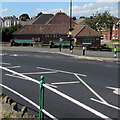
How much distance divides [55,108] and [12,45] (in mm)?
40141

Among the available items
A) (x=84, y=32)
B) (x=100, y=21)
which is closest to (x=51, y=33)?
(x=84, y=32)

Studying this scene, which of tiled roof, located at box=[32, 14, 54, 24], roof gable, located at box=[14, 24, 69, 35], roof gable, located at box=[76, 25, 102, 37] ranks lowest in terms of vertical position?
roof gable, located at box=[76, 25, 102, 37]

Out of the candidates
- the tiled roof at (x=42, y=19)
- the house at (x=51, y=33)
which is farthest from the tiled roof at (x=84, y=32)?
the tiled roof at (x=42, y=19)

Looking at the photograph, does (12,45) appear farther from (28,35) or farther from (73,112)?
(73,112)

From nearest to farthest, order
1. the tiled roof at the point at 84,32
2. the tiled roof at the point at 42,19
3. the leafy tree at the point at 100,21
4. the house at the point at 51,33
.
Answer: the tiled roof at the point at 84,32 < the house at the point at 51,33 < the tiled roof at the point at 42,19 < the leafy tree at the point at 100,21

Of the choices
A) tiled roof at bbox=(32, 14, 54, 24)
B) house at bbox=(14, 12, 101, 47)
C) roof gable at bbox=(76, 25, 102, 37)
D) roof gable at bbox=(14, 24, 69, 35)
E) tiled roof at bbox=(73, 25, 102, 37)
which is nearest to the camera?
tiled roof at bbox=(73, 25, 102, 37)

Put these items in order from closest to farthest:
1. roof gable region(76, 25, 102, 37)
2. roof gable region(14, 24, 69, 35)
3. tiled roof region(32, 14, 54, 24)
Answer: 1. roof gable region(76, 25, 102, 37)
2. roof gable region(14, 24, 69, 35)
3. tiled roof region(32, 14, 54, 24)

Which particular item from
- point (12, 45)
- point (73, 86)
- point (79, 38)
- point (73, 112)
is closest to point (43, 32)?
point (79, 38)

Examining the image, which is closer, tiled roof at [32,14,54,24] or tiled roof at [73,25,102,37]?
tiled roof at [73,25,102,37]

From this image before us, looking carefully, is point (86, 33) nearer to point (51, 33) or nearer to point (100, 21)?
point (51, 33)

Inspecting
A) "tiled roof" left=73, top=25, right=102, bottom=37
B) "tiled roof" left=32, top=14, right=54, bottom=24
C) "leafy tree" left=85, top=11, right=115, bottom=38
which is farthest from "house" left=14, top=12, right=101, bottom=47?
"leafy tree" left=85, top=11, right=115, bottom=38

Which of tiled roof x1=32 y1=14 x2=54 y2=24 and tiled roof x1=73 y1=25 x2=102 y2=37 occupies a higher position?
tiled roof x1=32 y1=14 x2=54 y2=24

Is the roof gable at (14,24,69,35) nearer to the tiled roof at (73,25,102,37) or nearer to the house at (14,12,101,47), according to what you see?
the house at (14,12,101,47)

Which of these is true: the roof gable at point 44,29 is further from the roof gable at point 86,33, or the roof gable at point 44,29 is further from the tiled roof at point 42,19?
the tiled roof at point 42,19
